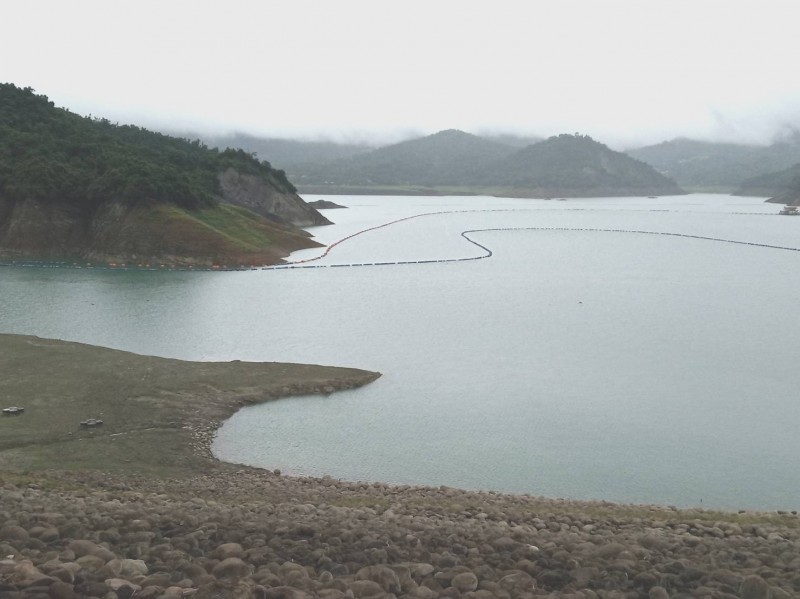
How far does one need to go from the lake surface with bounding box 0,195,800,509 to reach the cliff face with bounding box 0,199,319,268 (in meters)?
5.17

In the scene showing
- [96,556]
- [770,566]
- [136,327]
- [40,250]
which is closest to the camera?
[96,556]

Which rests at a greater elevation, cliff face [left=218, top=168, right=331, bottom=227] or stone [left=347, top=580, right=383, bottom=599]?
cliff face [left=218, top=168, right=331, bottom=227]

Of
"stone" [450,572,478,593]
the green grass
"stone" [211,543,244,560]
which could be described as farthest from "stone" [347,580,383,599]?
the green grass

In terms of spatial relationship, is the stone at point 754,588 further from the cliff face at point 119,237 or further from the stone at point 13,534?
the cliff face at point 119,237

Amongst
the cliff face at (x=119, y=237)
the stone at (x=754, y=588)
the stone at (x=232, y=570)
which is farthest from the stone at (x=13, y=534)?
the cliff face at (x=119, y=237)

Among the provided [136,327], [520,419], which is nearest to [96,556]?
[520,419]

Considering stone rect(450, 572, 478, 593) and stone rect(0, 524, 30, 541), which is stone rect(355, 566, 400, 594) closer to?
stone rect(450, 572, 478, 593)

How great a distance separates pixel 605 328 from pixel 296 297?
2193 centimetres

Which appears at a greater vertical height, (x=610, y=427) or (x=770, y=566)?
(x=770, y=566)

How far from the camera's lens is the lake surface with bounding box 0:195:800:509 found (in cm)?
2061

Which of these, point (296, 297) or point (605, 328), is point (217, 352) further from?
point (605, 328)

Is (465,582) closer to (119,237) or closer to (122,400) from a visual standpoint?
(122,400)

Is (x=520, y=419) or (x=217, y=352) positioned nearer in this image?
(x=520, y=419)

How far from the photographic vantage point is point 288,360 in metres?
32.0
